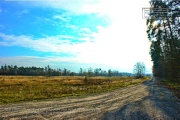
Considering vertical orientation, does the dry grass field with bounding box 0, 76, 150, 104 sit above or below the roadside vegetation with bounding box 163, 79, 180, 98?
below

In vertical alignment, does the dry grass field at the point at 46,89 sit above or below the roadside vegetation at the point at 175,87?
below

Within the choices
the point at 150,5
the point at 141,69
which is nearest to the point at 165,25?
the point at 150,5

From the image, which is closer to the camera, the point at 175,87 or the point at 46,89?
the point at 175,87

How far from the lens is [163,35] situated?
30.7 m

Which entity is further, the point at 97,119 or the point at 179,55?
the point at 179,55

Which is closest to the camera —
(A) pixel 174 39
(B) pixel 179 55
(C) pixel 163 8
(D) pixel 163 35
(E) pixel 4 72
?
(C) pixel 163 8

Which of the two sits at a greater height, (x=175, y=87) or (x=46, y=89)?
(x=175, y=87)

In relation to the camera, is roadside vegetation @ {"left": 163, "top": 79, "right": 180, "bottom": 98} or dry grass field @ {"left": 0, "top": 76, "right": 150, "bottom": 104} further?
roadside vegetation @ {"left": 163, "top": 79, "right": 180, "bottom": 98}

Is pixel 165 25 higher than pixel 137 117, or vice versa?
pixel 165 25

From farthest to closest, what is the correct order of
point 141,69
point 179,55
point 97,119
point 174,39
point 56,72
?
point 56,72, point 141,69, point 174,39, point 179,55, point 97,119

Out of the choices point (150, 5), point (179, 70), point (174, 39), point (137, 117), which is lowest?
point (137, 117)

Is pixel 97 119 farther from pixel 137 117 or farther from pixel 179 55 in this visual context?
pixel 179 55

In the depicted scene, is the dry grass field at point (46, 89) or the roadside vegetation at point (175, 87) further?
the roadside vegetation at point (175, 87)

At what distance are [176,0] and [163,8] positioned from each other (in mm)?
3738
